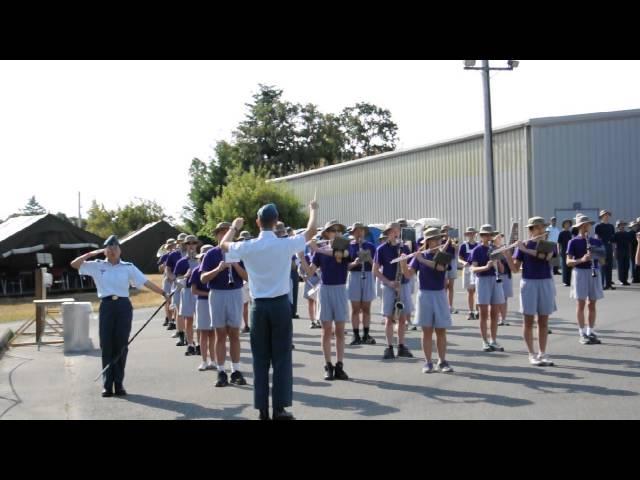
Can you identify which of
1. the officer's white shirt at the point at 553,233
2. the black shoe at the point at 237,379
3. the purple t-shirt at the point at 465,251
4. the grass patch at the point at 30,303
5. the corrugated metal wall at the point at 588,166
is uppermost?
the corrugated metal wall at the point at 588,166

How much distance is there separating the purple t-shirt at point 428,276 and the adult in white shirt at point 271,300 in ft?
10.4

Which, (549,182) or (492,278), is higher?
(549,182)

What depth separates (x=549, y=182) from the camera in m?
31.3

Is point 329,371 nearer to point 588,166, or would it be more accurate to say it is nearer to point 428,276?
point 428,276

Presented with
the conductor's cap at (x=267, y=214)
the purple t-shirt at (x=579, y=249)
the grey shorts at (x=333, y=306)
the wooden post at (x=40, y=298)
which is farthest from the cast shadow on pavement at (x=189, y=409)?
the wooden post at (x=40, y=298)

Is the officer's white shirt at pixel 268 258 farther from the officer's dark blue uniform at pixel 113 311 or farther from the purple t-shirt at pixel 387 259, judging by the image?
the purple t-shirt at pixel 387 259

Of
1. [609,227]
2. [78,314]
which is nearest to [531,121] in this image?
[609,227]

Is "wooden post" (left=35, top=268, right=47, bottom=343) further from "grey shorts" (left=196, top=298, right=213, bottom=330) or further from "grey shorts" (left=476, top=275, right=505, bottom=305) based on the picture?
"grey shorts" (left=476, top=275, right=505, bottom=305)

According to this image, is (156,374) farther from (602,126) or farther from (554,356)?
(602,126)

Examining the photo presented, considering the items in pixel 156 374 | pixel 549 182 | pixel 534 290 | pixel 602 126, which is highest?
pixel 602 126

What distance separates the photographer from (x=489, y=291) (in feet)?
39.4

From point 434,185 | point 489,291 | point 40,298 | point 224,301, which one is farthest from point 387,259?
point 434,185

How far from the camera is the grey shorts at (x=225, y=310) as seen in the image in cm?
982

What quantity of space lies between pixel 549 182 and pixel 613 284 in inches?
367
